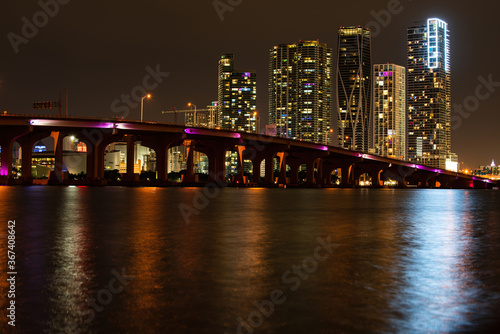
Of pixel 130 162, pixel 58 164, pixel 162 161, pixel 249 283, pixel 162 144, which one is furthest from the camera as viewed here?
pixel 162 161

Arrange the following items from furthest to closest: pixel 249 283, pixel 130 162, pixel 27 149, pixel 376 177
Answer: pixel 376 177
pixel 130 162
pixel 27 149
pixel 249 283

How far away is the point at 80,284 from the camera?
945cm

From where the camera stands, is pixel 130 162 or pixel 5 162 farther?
pixel 130 162

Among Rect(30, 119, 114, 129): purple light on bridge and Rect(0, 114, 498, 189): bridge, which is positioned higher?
Rect(30, 119, 114, 129): purple light on bridge

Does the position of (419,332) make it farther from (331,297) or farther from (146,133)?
(146,133)

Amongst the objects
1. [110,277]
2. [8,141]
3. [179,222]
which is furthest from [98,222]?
[8,141]

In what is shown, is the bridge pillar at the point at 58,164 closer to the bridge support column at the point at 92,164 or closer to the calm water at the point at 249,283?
the bridge support column at the point at 92,164

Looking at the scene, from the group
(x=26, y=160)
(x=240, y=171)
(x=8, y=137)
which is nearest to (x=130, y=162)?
(x=26, y=160)

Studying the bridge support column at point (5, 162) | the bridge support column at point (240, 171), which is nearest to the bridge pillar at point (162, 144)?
the bridge support column at point (240, 171)

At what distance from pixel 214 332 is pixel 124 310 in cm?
171

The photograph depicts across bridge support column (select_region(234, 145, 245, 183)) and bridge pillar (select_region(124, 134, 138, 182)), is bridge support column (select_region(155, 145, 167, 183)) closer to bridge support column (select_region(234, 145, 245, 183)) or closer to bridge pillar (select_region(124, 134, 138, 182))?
bridge pillar (select_region(124, 134, 138, 182))

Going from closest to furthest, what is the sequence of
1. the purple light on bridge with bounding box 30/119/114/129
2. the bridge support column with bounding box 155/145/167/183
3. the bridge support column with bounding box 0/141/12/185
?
the purple light on bridge with bounding box 30/119/114/129
the bridge support column with bounding box 0/141/12/185
the bridge support column with bounding box 155/145/167/183

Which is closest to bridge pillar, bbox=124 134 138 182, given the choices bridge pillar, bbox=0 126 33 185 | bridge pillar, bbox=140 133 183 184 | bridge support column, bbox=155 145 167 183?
bridge pillar, bbox=140 133 183 184

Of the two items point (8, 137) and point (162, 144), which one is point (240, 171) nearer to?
point (162, 144)
